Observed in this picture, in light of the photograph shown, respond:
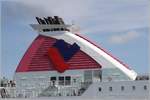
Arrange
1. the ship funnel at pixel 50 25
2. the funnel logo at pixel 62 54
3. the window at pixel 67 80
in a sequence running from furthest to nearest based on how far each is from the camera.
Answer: the ship funnel at pixel 50 25, the funnel logo at pixel 62 54, the window at pixel 67 80

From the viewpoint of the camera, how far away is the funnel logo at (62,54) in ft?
88.6

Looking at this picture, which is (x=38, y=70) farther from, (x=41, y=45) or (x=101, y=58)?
(x=101, y=58)

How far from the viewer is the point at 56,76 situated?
27.1 m

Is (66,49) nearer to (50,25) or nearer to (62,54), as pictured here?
(62,54)

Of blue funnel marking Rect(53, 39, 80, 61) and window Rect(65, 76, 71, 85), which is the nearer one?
window Rect(65, 76, 71, 85)

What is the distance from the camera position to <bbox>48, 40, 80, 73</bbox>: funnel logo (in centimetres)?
2702

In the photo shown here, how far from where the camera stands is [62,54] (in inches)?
1073

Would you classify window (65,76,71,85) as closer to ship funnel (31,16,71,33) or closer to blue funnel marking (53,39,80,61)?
blue funnel marking (53,39,80,61)

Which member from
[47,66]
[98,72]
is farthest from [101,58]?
[47,66]

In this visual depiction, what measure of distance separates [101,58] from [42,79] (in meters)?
3.11

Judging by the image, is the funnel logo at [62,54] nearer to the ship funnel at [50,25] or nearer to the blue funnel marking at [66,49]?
the blue funnel marking at [66,49]

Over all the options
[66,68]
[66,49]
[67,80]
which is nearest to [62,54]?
[66,49]

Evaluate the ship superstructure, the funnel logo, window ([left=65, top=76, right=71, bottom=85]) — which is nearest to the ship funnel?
the ship superstructure

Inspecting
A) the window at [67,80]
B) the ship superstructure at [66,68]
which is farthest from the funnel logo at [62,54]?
the window at [67,80]
